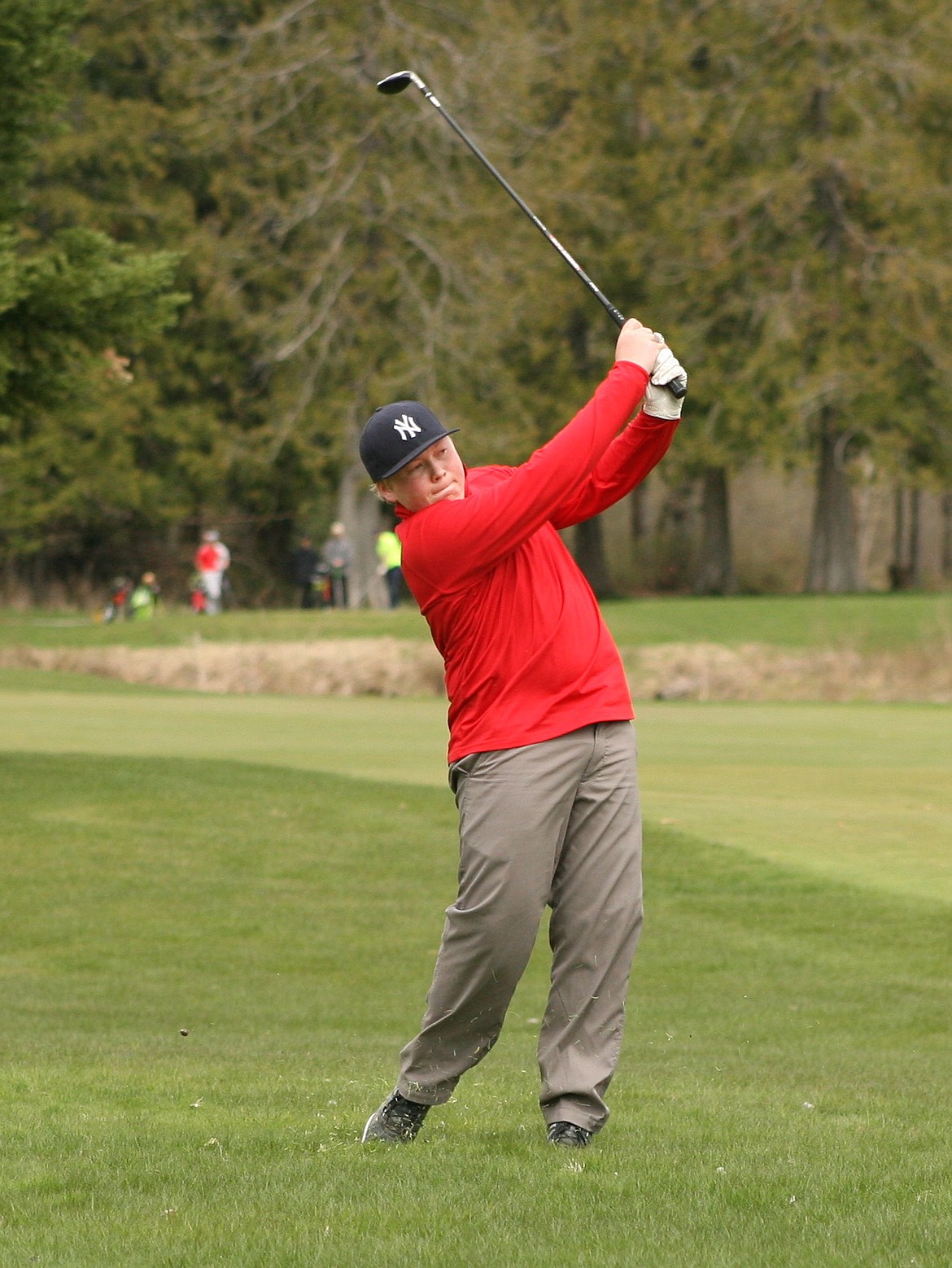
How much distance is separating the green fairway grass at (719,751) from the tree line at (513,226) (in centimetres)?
1392

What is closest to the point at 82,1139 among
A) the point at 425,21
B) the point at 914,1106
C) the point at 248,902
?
the point at 914,1106

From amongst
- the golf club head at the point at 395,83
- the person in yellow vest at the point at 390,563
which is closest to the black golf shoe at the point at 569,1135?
the golf club head at the point at 395,83

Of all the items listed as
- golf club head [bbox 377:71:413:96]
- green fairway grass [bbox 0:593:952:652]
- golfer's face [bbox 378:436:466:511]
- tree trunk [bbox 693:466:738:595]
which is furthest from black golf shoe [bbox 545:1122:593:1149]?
tree trunk [bbox 693:466:738:595]

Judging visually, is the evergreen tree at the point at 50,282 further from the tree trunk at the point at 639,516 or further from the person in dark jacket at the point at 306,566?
the tree trunk at the point at 639,516

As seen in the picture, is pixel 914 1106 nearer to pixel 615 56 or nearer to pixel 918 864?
pixel 918 864

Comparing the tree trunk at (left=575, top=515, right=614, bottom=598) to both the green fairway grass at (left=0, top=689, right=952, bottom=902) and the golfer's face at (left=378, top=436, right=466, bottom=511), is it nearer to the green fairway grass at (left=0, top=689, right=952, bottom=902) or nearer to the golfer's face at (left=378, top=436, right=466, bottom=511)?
the green fairway grass at (left=0, top=689, right=952, bottom=902)

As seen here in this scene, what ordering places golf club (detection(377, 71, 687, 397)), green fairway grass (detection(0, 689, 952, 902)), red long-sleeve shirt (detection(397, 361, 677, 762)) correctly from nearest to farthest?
red long-sleeve shirt (detection(397, 361, 677, 762)) < golf club (detection(377, 71, 687, 397)) < green fairway grass (detection(0, 689, 952, 902))

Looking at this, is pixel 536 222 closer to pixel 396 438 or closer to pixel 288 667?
pixel 396 438

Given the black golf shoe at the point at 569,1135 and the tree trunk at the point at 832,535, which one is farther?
the tree trunk at the point at 832,535

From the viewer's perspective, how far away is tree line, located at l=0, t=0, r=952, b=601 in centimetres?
3909

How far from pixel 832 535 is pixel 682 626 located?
A: 10776 millimetres

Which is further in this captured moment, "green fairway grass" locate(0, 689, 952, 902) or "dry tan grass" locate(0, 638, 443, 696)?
"dry tan grass" locate(0, 638, 443, 696)

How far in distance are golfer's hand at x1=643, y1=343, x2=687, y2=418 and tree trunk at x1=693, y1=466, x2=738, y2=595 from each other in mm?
41195

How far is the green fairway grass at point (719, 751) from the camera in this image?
43.3 feet
